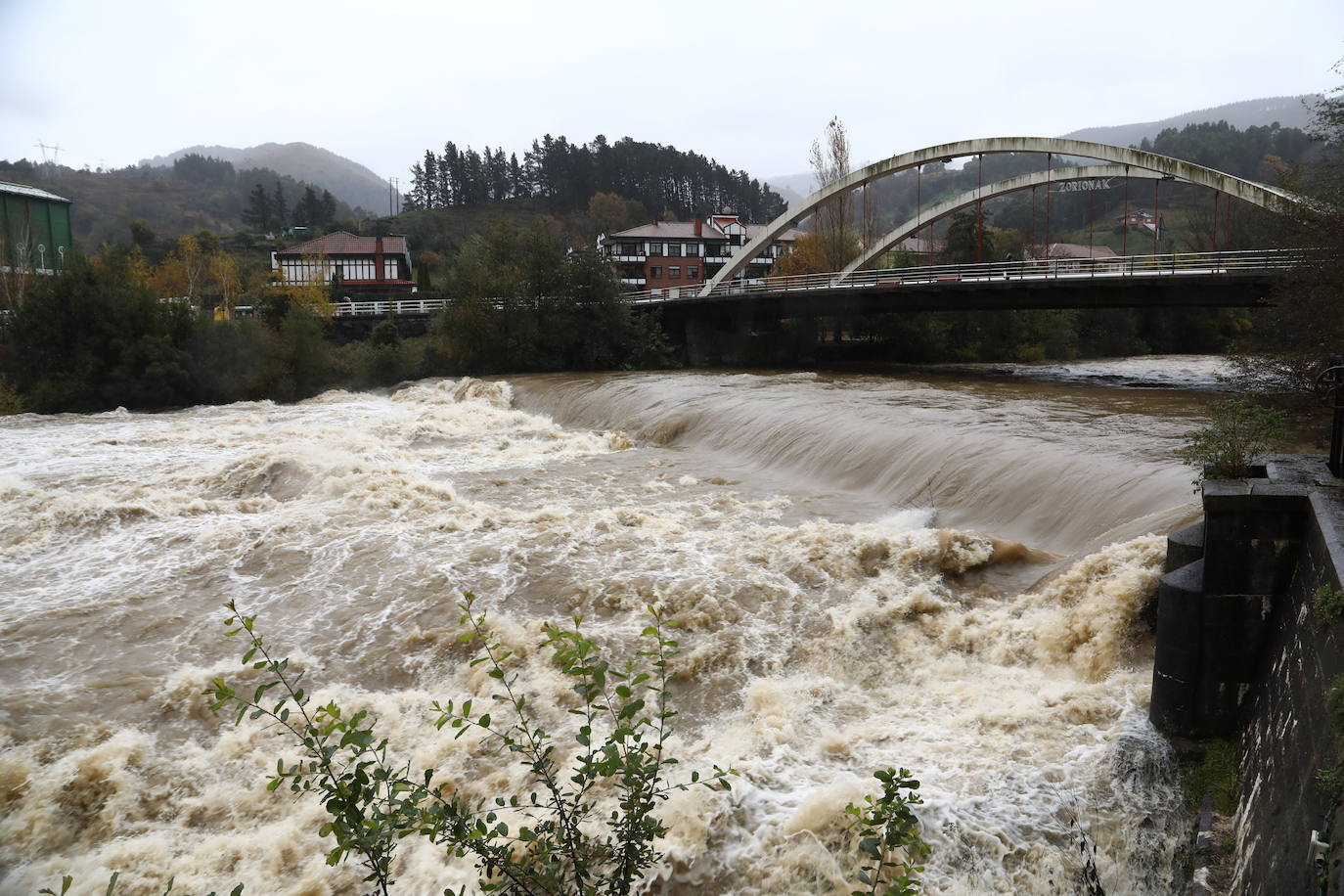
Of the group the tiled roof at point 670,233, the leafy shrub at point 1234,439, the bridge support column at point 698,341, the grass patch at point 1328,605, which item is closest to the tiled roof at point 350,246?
the tiled roof at point 670,233

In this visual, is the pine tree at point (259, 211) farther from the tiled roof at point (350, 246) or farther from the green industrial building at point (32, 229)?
the green industrial building at point (32, 229)

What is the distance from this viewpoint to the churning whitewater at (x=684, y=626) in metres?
5.47

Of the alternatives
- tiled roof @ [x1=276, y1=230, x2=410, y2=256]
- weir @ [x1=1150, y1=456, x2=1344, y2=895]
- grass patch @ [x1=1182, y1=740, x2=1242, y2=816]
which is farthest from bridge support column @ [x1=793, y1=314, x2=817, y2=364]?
tiled roof @ [x1=276, y1=230, x2=410, y2=256]

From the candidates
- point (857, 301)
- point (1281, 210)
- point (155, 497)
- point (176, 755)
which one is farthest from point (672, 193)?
point (176, 755)

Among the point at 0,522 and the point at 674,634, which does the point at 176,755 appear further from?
the point at 0,522

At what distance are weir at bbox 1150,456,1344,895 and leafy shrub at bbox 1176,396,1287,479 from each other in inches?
15.3

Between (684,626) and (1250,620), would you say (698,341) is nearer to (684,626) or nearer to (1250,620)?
(684,626)

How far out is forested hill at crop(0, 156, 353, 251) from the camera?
322 ft

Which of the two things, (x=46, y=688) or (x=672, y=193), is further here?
(x=672, y=193)

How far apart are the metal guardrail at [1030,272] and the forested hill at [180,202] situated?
6736 cm

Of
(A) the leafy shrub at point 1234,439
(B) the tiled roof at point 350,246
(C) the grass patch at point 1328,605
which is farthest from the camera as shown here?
(B) the tiled roof at point 350,246

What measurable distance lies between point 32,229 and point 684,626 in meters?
44.4

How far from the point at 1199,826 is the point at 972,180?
150m

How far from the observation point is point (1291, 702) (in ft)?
16.6
